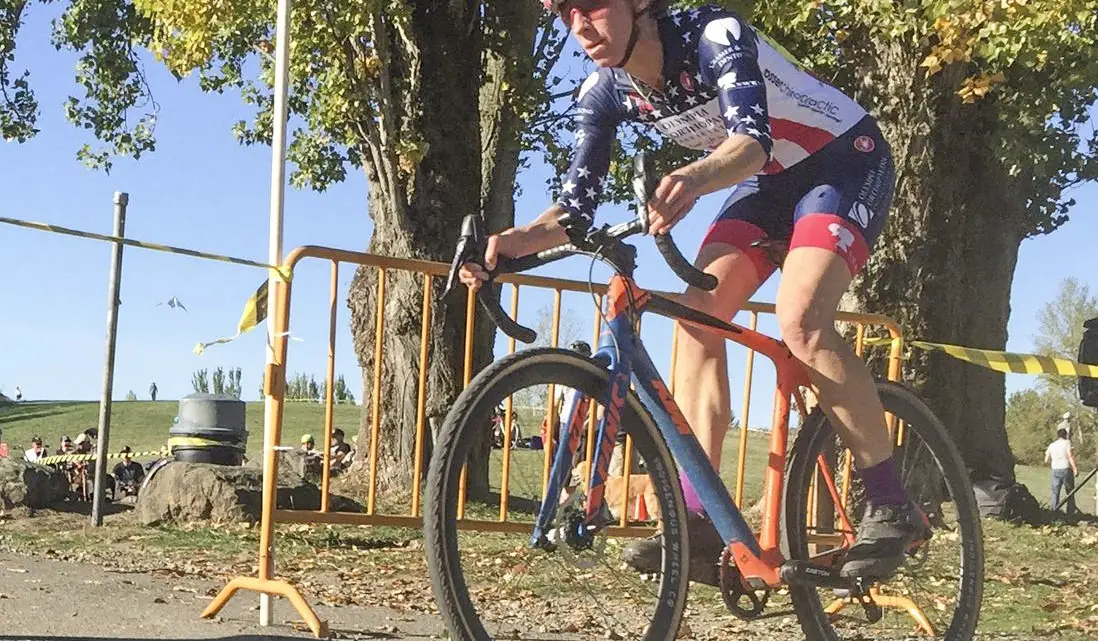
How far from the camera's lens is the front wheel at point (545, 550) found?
3176 millimetres

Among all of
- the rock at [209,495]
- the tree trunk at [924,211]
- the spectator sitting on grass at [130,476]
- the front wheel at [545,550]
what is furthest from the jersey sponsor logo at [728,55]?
the spectator sitting on grass at [130,476]

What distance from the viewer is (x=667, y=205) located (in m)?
3.19

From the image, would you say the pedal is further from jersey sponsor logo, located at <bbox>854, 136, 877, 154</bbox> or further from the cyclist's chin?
the cyclist's chin

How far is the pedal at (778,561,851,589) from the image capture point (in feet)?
12.8

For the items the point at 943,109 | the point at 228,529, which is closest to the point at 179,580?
the point at 228,529

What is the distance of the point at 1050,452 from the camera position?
24.7 metres

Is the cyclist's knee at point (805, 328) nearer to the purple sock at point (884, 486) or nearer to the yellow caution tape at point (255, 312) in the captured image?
the purple sock at point (884, 486)

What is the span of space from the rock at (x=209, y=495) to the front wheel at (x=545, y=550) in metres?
7.14

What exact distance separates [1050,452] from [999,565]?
16.2 m

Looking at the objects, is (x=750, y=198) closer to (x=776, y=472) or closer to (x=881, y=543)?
(x=776, y=472)

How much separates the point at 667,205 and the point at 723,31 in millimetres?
646

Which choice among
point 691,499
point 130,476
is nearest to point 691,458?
point 691,499

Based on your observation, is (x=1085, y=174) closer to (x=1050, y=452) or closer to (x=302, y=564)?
(x=1050, y=452)

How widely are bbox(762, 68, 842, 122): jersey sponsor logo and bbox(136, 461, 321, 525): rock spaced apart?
24.2 ft
